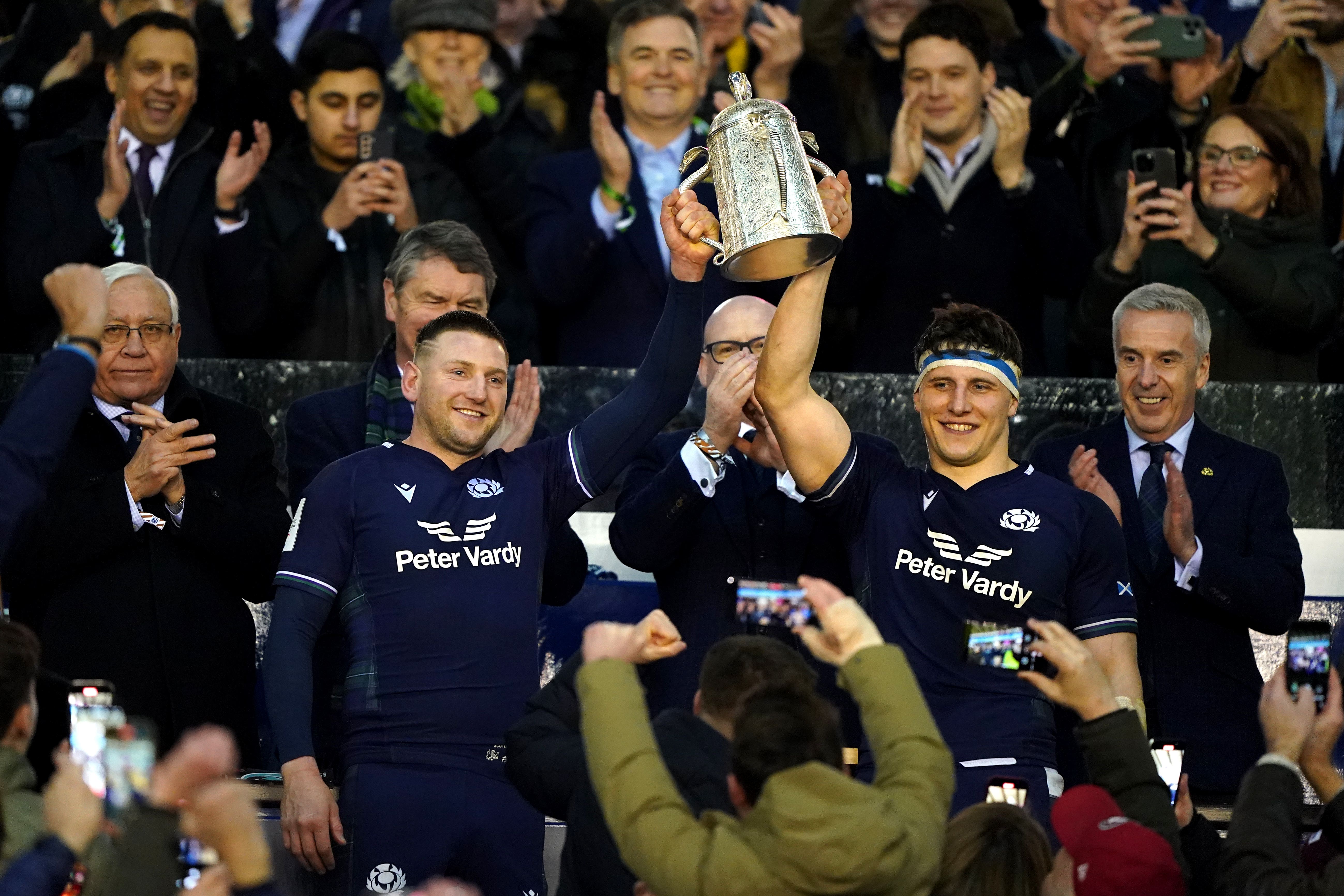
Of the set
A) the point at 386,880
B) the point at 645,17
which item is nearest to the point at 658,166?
the point at 645,17

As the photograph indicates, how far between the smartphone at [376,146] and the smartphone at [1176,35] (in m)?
2.74

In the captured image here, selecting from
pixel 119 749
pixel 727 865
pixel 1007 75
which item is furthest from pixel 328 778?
pixel 1007 75

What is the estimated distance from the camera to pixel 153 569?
542cm

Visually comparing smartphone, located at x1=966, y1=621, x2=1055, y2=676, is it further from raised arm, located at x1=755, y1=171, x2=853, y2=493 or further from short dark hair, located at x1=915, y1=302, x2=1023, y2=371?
short dark hair, located at x1=915, y1=302, x2=1023, y2=371

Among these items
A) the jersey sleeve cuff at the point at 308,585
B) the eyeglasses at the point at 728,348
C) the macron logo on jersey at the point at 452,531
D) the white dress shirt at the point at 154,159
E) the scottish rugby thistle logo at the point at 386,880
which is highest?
the white dress shirt at the point at 154,159

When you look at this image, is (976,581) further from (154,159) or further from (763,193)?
(154,159)

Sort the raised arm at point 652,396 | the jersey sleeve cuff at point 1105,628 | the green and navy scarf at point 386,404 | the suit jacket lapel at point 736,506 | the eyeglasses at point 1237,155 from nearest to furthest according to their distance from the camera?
1. the jersey sleeve cuff at point 1105,628
2. the raised arm at point 652,396
3. the suit jacket lapel at point 736,506
4. the green and navy scarf at point 386,404
5. the eyeglasses at point 1237,155

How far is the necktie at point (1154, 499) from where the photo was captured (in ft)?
18.7

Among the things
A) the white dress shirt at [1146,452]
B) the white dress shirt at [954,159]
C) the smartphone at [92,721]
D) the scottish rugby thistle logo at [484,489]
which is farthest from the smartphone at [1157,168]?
the smartphone at [92,721]

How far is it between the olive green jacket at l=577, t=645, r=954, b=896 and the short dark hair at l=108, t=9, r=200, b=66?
14.3 ft

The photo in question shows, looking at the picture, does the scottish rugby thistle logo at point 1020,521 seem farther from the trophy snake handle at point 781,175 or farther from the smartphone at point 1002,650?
the trophy snake handle at point 781,175

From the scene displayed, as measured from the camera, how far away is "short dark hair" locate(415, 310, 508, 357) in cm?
516

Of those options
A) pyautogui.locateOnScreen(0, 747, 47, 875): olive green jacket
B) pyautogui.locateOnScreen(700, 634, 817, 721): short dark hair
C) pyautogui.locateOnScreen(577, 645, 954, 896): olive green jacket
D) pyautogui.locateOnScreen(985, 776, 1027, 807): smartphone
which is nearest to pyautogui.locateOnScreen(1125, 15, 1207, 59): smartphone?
pyautogui.locateOnScreen(985, 776, 1027, 807): smartphone

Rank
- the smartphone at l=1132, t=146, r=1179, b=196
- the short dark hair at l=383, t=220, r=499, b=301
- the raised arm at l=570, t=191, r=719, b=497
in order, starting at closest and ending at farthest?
the raised arm at l=570, t=191, r=719, b=497, the short dark hair at l=383, t=220, r=499, b=301, the smartphone at l=1132, t=146, r=1179, b=196
